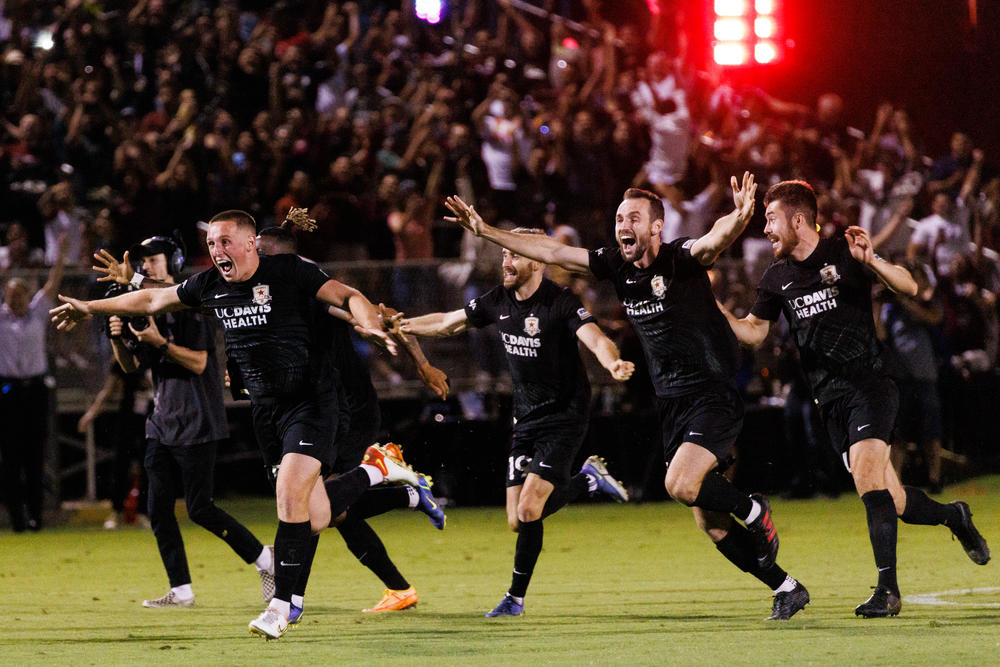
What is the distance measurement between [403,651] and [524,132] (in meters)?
11.9

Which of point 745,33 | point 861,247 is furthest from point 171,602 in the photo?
point 745,33

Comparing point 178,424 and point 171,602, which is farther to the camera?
point 178,424

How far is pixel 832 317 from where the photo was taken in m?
8.70

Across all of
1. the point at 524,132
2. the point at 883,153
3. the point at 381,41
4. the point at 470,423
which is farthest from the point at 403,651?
Answer: the point at 381,41

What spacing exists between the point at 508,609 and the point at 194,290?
2.67m

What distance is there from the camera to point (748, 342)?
29.3ft

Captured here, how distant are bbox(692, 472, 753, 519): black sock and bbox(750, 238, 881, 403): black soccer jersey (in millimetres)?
848

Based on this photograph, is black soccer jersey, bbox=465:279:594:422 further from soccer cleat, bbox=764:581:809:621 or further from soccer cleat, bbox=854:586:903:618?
soccer cleat, bbox=854:586:903:618

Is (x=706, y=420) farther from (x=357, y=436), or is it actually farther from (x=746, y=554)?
(x=357, y=436)

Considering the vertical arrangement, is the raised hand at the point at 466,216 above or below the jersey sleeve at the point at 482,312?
above

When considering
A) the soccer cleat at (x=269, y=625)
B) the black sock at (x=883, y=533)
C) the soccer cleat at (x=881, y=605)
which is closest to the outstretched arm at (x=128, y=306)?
the soccer cleat at (x=269, y=625)

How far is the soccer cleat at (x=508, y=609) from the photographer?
8.98 metres

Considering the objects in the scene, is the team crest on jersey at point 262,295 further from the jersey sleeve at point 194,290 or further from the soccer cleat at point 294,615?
the soccer cleat at point 294,615

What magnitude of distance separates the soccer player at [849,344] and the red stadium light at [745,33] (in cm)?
1153
